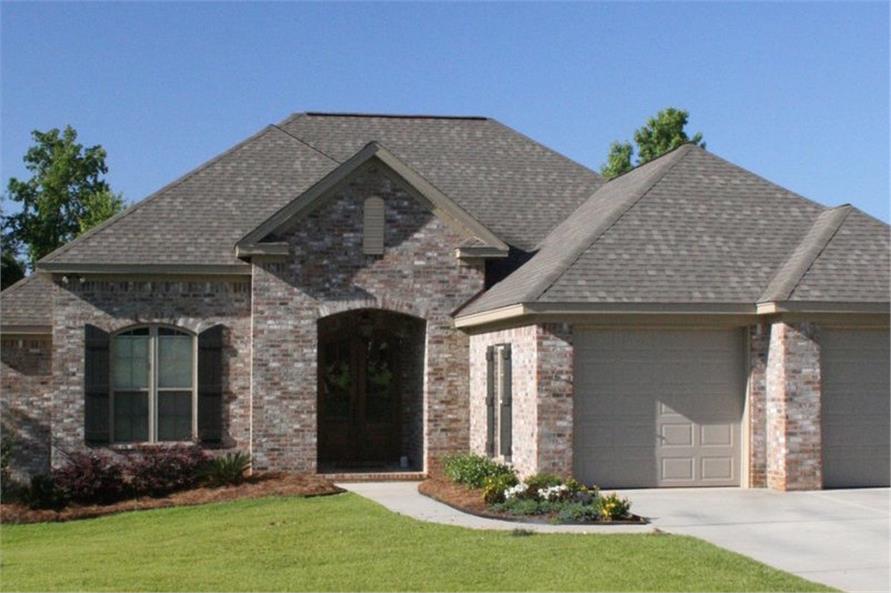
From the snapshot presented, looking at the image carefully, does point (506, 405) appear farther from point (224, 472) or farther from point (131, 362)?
point (131, 362)

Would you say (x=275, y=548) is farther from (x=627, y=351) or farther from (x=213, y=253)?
(x=213, y=253)

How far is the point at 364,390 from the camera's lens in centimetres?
2227

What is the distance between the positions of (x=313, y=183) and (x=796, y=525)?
11.5 meters

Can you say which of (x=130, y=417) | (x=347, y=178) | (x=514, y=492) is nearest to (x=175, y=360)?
(x=130, y=417)

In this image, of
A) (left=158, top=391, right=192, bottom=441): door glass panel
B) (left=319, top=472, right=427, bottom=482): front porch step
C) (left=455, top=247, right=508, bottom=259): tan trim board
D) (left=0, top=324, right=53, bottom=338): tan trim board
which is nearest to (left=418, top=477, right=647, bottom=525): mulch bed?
(left=319, top=472, right=427, bottom=482): front porch step

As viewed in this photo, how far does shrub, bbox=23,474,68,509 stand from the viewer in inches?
715

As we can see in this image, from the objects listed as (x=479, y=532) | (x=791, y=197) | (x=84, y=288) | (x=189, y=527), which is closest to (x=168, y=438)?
(x=84, y=288)

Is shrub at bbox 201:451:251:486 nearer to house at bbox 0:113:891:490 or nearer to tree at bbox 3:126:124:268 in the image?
house at bbox 0:113:891:490

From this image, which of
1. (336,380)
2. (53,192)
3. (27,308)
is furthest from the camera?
(53,192)

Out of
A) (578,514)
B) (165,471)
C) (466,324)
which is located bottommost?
(165,471)

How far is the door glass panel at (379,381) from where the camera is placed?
22.2 m

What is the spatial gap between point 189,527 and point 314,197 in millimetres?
6418

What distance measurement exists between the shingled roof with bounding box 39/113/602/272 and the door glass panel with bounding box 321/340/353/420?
284cm

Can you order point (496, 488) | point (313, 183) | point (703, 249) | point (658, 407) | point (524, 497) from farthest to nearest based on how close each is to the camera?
point (313, 183)
point (703, 249)
point (658, 407)
point (496, 488)
point (524, 497)
